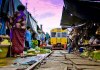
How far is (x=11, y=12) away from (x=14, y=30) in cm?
85

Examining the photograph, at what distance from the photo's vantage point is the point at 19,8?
10273mm

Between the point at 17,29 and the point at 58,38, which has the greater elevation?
the point at 58,38

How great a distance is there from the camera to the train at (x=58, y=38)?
139 feet

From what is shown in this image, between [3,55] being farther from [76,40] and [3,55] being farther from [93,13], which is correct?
[76,40]

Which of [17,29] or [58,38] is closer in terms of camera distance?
[17,29]

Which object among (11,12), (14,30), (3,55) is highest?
(11,12)

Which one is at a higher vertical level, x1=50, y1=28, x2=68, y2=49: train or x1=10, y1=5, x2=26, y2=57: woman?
x1=50, y1=28, x2=68, y2=49: train

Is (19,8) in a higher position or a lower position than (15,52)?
higher

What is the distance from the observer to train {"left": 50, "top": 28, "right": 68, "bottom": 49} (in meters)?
42.5

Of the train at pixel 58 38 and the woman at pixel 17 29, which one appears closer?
the woman at pixel 17 29

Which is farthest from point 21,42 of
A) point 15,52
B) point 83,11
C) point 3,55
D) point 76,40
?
point 76,40

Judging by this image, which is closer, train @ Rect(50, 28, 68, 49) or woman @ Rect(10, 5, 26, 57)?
woman @ Rect(10, 5, 26, 57)

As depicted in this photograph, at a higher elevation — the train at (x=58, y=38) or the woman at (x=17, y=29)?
the train at (x=58, y=38)

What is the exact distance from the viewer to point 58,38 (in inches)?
1713
